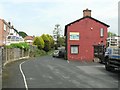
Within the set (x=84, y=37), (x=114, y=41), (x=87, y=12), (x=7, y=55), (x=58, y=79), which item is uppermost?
(x=87, y=12)

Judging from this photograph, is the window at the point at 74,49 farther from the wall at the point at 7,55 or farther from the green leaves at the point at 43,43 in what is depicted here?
the green leaves at the point at 43,43

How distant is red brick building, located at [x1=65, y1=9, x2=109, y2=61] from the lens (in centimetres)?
4744

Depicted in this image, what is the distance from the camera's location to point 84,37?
158ft

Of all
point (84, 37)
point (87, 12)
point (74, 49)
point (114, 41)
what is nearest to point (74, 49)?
point (74, 49)

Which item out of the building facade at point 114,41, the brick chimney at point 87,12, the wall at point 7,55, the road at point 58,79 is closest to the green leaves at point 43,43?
the brick chimney at point 87,12

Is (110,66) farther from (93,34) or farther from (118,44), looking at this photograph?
(93,34)

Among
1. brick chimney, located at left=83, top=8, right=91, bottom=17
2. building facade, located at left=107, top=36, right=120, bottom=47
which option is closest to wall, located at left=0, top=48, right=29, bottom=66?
building facade, located at left=107, top=36, right=120, bottom=47

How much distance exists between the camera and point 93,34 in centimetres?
4841

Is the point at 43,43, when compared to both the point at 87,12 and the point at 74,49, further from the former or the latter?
the point at 74,49

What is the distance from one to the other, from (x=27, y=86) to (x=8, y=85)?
110 cm

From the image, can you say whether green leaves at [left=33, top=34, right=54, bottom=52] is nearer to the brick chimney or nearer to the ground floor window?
the brick chimney

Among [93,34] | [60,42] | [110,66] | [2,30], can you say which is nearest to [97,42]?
[93,34]

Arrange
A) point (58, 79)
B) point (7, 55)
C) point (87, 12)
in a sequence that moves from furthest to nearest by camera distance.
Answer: point (87, 12) < point (7, 55) < point (58, 79)

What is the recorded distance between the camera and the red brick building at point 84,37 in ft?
156
